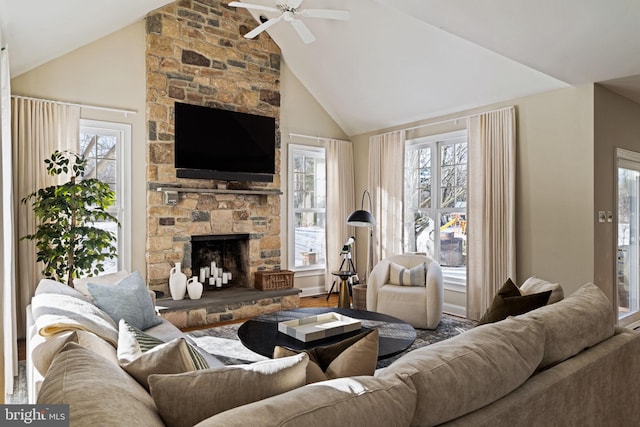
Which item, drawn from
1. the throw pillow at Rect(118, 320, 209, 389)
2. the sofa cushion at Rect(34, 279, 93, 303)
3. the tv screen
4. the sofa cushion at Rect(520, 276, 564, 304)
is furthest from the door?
the sofa cushion at Rect(34, 279, 93, 303)

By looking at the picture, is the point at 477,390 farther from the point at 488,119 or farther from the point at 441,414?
the point at 488,119

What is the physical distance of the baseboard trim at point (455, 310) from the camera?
5270mm

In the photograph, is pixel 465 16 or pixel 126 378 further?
pixel 465 16

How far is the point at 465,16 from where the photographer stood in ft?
11.9

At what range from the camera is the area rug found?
12.2 feet

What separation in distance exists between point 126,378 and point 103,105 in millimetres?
4270

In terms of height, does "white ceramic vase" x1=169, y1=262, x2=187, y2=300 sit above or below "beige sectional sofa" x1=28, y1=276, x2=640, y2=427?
below

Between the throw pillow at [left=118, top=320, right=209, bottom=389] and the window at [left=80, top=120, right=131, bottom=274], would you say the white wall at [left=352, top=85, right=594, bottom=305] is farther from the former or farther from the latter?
the window at [left=80, top=120, right=131, bottom=274]

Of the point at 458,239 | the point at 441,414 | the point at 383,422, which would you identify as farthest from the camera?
the point at 458,239

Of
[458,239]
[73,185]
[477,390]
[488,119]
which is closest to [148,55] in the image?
[73,185]

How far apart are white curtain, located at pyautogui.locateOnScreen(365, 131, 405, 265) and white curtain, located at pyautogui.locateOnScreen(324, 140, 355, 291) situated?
1.51 ft

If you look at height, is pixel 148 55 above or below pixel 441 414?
above

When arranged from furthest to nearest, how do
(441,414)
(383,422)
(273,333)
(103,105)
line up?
(103,105), (273,333), (441,414), (383,422)

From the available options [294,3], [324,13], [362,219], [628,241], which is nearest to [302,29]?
[324,13]
